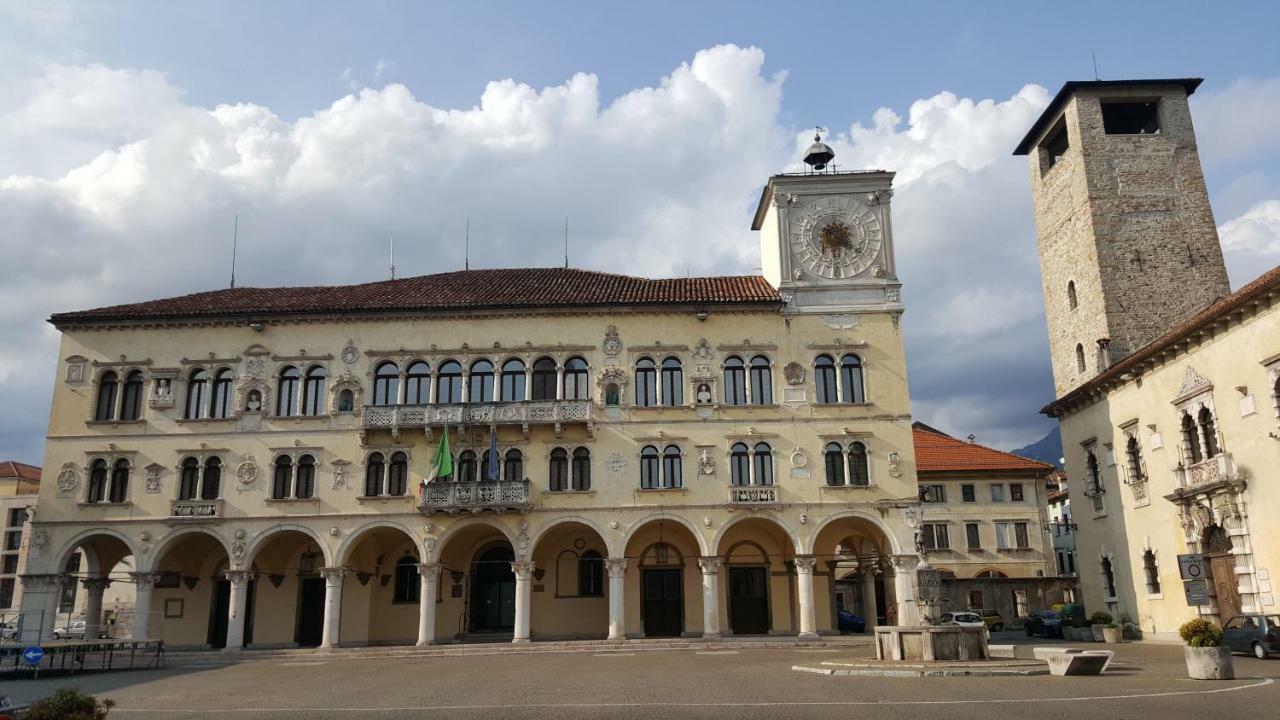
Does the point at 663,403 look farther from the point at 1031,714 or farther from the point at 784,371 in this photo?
the point at 1031,714

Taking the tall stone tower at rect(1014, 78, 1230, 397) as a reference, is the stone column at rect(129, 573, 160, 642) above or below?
below

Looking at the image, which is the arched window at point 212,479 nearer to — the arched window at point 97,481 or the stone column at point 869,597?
the arched window at point 97,481

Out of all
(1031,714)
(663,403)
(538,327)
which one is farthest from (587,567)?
(1031,714)

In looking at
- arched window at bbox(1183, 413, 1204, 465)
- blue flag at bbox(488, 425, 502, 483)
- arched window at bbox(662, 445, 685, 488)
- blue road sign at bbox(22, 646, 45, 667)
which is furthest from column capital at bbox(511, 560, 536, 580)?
arched window at bbox(1183, 413, 1204, 465)

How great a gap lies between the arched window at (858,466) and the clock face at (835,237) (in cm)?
647

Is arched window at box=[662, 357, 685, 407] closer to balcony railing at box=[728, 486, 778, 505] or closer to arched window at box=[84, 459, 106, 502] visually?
balcony railing at box=[728, 486, 778, 505]

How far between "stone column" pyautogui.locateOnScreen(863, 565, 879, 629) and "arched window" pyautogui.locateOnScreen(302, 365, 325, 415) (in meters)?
21.3

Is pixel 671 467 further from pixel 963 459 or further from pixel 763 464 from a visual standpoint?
pixel 963 459

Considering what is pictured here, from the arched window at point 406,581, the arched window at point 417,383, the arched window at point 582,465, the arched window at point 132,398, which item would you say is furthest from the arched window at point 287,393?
the arched window at point 582,465

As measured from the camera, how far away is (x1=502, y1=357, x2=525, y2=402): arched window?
3484 centimetres

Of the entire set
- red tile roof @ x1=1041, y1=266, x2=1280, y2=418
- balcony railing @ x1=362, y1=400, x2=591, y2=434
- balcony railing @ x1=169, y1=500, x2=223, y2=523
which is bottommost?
balcony railing @ x1=169, y1=500, x2=223, y2=523

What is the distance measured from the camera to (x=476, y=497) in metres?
33.0

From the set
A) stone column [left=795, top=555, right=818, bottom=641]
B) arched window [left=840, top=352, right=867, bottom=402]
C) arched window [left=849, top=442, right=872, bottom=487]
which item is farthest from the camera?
arched window [left=840, top=352, right=867, bottom=402]

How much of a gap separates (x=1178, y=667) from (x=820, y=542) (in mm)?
16542
